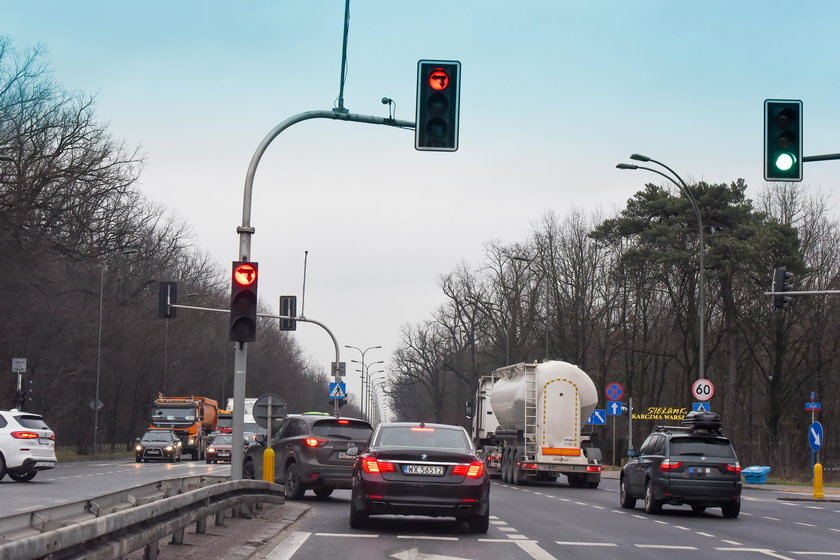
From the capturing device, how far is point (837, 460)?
59.7m

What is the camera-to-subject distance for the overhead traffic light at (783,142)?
17578 millimetres

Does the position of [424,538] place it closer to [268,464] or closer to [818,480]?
[268,464]

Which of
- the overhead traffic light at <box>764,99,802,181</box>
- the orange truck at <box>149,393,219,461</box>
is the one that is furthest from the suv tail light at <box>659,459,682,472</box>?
the orange truck at <box>149,393,219,461</box>

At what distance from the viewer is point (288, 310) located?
43.3 metres

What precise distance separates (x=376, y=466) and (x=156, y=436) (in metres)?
40.9

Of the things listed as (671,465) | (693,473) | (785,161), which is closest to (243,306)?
(785,161)

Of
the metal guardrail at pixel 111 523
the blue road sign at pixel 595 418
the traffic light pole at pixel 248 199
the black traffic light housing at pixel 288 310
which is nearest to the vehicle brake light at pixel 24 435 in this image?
the traffic light pole at pixel 248 199

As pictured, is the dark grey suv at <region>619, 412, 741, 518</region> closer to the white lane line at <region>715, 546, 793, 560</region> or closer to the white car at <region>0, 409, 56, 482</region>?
the white lane line at <region>715, 546, 793, 560</region>

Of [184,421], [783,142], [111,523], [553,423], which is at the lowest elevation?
[184,421]

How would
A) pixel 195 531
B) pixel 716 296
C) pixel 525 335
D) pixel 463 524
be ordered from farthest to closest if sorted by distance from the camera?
pixel 525 335, pixel 716 296, pixel 463 524, pixel 195 531

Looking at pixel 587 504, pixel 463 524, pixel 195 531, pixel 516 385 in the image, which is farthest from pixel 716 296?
pixel 195 531

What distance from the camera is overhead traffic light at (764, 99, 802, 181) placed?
57.7 feet

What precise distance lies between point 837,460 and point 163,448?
105ft

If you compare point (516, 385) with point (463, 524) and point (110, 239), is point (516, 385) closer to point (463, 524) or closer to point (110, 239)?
point (463, 524)
